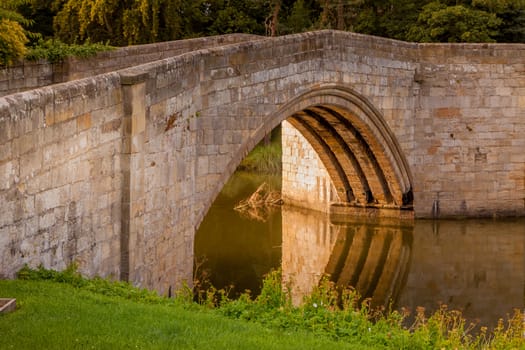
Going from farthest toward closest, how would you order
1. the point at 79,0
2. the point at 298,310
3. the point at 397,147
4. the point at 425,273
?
the point at 79,0 < the point at 397,147 < the point at 425,273 < the point at 298,310

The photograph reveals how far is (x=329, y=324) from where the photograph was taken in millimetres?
7668

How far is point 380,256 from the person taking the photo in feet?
52.7

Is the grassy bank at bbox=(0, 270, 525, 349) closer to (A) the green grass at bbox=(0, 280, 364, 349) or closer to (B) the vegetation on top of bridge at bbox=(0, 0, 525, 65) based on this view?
(A) the green grass at bbox=(0, 280, 364, 349)

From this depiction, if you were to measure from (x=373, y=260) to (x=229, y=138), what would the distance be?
3887 mm

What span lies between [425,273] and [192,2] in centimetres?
1391

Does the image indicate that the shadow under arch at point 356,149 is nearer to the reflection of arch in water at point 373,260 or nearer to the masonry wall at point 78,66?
the reflection of arch in water at point 373,260

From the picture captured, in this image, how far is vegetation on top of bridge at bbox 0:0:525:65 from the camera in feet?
76.7

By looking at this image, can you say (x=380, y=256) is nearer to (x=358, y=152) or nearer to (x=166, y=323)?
(x=358, y=152)

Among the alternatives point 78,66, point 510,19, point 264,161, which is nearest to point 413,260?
point 78,66

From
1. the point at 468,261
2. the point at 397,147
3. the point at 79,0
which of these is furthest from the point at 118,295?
the point at 79,0

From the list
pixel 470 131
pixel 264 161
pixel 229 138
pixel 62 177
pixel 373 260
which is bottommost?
pixel 373 260

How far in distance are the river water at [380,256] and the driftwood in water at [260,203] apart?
16 centimetres

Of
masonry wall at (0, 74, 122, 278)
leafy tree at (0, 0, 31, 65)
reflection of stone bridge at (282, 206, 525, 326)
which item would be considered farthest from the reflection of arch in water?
leafy tree at (0, 0, 31, 65)

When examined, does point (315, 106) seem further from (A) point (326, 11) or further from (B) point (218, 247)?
(A) point (326, 11)
